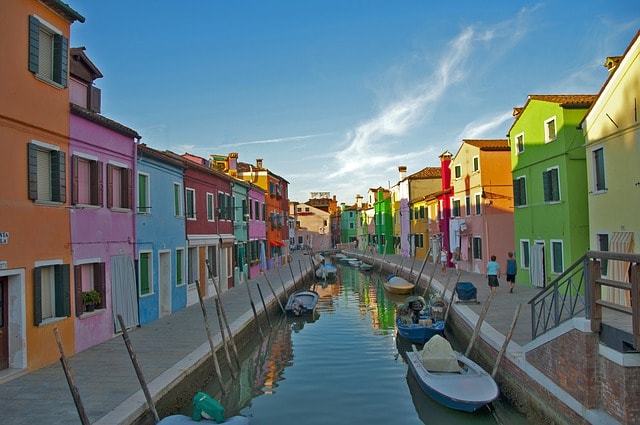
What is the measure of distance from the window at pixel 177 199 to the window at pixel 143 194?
8.19ft

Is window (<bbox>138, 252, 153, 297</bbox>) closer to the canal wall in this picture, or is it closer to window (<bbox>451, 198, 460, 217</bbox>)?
the canal wall

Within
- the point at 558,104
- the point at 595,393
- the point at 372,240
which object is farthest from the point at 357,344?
the point at 372,240

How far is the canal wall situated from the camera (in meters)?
7.14

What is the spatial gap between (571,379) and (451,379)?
2.86 meters

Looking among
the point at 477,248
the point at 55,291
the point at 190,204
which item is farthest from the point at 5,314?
the point at 477,248

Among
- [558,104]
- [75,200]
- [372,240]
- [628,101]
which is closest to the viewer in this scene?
[75,200]

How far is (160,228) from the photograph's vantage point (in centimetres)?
1770

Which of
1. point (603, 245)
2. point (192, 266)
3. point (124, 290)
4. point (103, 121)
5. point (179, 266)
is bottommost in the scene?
point (124, 290)

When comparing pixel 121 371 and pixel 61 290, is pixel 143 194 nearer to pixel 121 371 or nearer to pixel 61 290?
pixel 61 290

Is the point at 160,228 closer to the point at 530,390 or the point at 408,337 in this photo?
the point at 408,337

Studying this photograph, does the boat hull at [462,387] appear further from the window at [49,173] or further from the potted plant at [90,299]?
the window at [49,173]

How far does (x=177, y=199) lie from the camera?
19.9 metres

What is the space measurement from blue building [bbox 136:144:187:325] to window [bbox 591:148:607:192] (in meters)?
14.4

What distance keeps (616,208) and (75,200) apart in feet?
49.3
